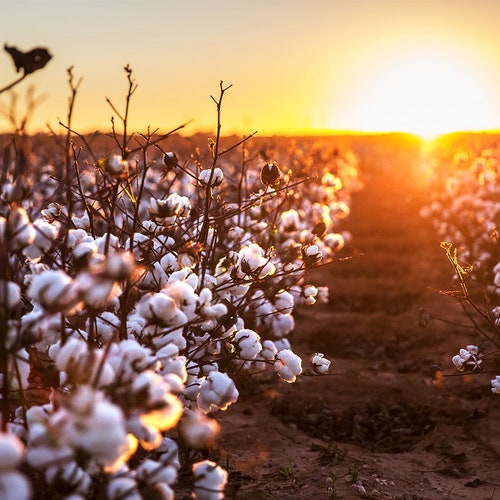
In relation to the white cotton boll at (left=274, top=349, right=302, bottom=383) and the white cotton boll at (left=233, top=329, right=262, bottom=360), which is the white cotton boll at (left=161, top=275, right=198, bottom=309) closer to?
the white cotton boll at (left=233, top=329, right=262, bottom=360)

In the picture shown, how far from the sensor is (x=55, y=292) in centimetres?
167

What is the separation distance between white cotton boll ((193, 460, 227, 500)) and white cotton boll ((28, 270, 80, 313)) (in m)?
0.70

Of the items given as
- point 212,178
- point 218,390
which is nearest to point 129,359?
point 218,390

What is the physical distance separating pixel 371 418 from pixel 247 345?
222 centimetres

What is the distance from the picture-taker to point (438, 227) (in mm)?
14086

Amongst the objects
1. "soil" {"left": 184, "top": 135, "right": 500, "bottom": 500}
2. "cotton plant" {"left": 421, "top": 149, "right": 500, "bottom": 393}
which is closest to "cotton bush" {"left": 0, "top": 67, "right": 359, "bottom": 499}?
"soil" {"left": 184, "top": 135, "right": 500, "bottom": 500}

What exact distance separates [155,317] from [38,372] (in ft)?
2.30

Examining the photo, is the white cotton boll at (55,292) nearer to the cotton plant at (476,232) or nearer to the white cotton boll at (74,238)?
the white cotton boll at (74,238)

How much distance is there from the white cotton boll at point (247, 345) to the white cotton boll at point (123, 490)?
130cm

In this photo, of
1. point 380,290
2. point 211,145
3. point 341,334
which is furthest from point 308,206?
point 211,145

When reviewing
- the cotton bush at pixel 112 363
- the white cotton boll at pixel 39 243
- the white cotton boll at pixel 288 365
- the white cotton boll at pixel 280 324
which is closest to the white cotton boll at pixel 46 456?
the cotton bush at pixel 112 363

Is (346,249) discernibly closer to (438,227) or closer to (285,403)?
(438,227)

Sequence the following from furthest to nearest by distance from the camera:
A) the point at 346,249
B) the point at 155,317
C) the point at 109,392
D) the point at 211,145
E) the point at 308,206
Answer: the point at 346,249
the point at 308,206
the point at 211,145
the point at 155,317
the point at 109,392

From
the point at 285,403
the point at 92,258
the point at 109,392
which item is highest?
the point at 92,258
